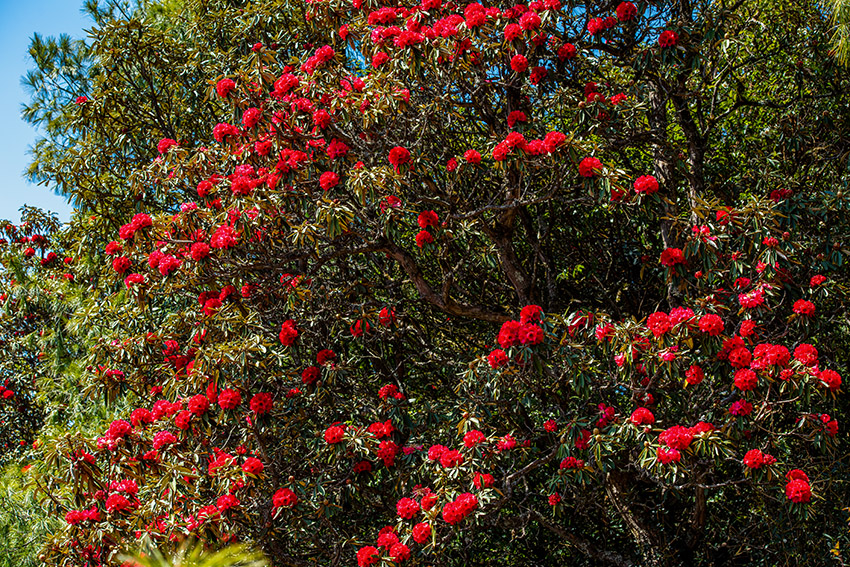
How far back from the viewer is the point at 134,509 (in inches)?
130

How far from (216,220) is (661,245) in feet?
10.4

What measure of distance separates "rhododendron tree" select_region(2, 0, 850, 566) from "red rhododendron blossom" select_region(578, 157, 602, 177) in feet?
0.04

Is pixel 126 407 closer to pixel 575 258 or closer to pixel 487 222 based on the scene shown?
pixel 487 222

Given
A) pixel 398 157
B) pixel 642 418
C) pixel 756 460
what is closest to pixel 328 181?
pixel 398 157

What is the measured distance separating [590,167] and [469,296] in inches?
73.8

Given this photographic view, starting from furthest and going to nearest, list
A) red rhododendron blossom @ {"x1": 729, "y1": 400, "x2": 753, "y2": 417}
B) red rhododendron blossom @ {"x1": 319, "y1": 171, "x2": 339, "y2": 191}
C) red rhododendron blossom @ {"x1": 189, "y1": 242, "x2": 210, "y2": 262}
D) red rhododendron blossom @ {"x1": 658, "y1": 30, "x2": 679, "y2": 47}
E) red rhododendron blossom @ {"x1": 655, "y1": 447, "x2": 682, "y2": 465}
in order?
1. red rhododendron blossom @ {"x1": 658, "y1": 30, "x2": 679, "y2": 47}
2. red rhododendron blossom @ {"x1": 319, "y1": 171, "x2": 339, "y2": 191}
3. red rhododendron blossom @ {"x1": 189, "y1": 242, "x2": 210, "y2": 262}
4. red rhododendron blossom @ {"x1": 729, "y1": 400, "x2": 753, "y2": 417}
5. red rhododendron blossom @ {"x1": 655, "y1": 447, "x2": 682, "y2": 465}

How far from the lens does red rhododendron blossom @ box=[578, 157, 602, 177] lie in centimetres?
322

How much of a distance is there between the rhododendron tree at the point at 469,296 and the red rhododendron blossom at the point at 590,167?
11mm

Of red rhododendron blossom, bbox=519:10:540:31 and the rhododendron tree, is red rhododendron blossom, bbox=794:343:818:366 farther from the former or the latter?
red rhododendron blossom, bbox=519:10:540:31

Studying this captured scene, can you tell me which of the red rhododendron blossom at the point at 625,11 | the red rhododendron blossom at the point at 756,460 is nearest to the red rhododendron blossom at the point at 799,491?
the red rhododendron blossom at the point at 756,460

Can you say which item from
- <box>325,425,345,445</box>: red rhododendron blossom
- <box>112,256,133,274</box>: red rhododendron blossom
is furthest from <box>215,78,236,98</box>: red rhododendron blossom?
<box>325,425,345,445</box>: red rhododendron blossom

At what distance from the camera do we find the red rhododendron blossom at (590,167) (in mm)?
3223

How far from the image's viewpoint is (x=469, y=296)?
4.89 metres

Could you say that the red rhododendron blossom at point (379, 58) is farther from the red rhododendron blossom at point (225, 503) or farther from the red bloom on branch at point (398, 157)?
the red rhododendron blossom at point (225, 503)
